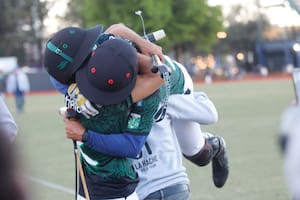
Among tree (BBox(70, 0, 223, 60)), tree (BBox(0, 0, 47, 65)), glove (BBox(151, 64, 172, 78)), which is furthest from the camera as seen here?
tree (BBox(0, 0, 47, 65))

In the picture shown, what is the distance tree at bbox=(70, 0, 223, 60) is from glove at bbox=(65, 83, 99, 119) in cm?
4894

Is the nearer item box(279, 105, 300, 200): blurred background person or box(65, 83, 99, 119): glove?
box(279, 105, 300, 200): blurred background person

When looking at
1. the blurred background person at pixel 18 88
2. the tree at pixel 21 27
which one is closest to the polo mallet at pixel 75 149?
the blurred background person at pixel 18 88

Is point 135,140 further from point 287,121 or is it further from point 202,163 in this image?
point 287,121

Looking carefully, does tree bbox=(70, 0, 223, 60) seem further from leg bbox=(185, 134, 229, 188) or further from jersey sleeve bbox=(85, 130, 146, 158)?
jersey sleeve bbox=(85, 130, 146, 158)

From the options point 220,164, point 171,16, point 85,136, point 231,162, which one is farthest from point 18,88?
point 171,16

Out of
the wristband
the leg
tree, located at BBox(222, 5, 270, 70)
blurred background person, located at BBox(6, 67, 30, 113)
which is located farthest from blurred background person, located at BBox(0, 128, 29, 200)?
tree, located at BBox(222, 5, 270, 70)

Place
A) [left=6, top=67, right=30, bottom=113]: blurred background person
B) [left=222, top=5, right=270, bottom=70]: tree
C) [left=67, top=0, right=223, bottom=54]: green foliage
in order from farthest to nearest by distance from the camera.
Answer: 1. [left=222, top=5, right=270, bottom=70]: tree
2. [left=67, top=0, right=223, bottom=54]: green foliage
3. [left=6, top=67, right=30, bottom=113]: blurred background person

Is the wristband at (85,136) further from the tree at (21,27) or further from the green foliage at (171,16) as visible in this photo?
the tree at (21,27)

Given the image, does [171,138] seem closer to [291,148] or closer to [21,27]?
[291,148]

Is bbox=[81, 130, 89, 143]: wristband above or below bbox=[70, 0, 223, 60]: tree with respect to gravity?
above

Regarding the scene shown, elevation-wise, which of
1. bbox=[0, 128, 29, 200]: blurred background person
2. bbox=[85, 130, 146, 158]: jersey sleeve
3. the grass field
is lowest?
the grass field

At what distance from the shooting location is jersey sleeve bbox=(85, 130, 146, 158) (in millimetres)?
2732

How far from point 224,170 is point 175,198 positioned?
1.52 feet
